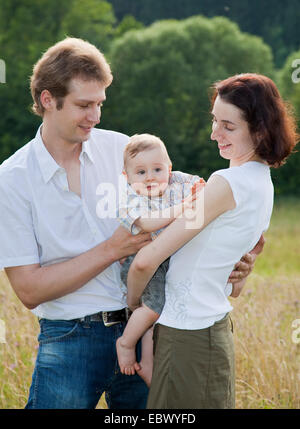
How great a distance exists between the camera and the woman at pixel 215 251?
2.38m

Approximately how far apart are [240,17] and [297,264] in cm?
3905

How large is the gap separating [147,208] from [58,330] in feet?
2.24

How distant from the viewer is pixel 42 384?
275cm

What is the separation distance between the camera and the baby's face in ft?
8.75

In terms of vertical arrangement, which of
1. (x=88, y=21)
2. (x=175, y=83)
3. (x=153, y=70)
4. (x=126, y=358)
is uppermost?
(x=88, y=21)

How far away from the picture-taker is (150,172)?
266 cm

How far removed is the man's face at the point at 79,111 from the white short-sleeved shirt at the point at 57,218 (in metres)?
0.12

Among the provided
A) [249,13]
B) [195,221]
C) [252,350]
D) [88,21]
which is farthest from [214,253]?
[249,13]

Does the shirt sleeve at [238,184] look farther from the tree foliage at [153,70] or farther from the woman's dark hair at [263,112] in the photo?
the tree foliage at [153,70]

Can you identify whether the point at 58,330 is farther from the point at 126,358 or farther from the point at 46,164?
the point at 46,164

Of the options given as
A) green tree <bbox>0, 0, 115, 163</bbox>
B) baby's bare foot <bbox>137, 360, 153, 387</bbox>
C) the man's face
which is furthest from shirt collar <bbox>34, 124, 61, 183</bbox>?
green tree <bbox>0, 0, 115, 163</bbox>

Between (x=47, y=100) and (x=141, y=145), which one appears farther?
(x=47, y=100)

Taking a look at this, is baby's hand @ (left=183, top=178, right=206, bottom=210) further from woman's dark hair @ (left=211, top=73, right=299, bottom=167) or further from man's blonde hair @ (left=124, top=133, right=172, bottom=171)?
woman's dark hair @ (left=211, top=73, right=299, bottom=167)

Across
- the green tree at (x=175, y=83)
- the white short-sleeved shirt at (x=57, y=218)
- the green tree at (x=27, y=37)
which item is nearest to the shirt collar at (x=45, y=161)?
the white short-sleeved shirt at (x=57, y=218)
